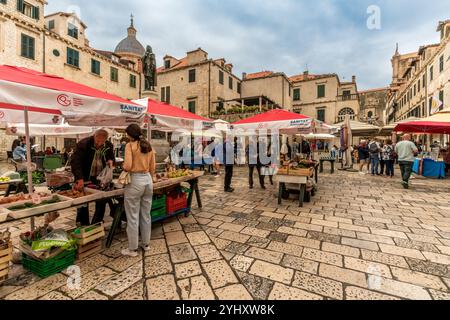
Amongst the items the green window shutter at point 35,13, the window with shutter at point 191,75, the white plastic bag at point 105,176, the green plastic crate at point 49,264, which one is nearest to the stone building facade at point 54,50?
the green window shutter at point 35,13

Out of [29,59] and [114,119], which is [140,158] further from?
[29,59]

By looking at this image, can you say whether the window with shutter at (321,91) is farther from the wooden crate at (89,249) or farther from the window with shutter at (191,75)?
the wooden crate at (89,249)

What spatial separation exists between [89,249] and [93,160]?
159 cm

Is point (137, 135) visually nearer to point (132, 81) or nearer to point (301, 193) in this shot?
point (301, 193)

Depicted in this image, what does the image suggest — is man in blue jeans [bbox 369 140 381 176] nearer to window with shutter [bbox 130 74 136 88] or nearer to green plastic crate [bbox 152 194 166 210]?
green plastic crate [bbox 152 194 166 210]

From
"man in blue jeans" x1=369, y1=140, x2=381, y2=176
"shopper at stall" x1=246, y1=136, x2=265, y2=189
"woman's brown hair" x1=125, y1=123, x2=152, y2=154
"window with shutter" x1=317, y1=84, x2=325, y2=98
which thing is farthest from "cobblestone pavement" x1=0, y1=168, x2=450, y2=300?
"window with shutter" x1=317, y1=84, x2=325, y2=98

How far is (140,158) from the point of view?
120 inches

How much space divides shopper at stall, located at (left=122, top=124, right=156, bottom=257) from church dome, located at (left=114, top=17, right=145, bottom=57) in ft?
128

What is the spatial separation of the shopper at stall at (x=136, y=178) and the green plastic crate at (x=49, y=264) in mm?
659

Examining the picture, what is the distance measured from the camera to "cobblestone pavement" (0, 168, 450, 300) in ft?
7.93

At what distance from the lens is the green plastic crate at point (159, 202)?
13.6 ft

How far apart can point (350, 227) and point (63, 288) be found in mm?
4616

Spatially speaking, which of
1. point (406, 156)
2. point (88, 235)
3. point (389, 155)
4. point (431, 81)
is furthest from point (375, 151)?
point (431, 81)

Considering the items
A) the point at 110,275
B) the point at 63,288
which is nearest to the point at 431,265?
the point at 110,275
